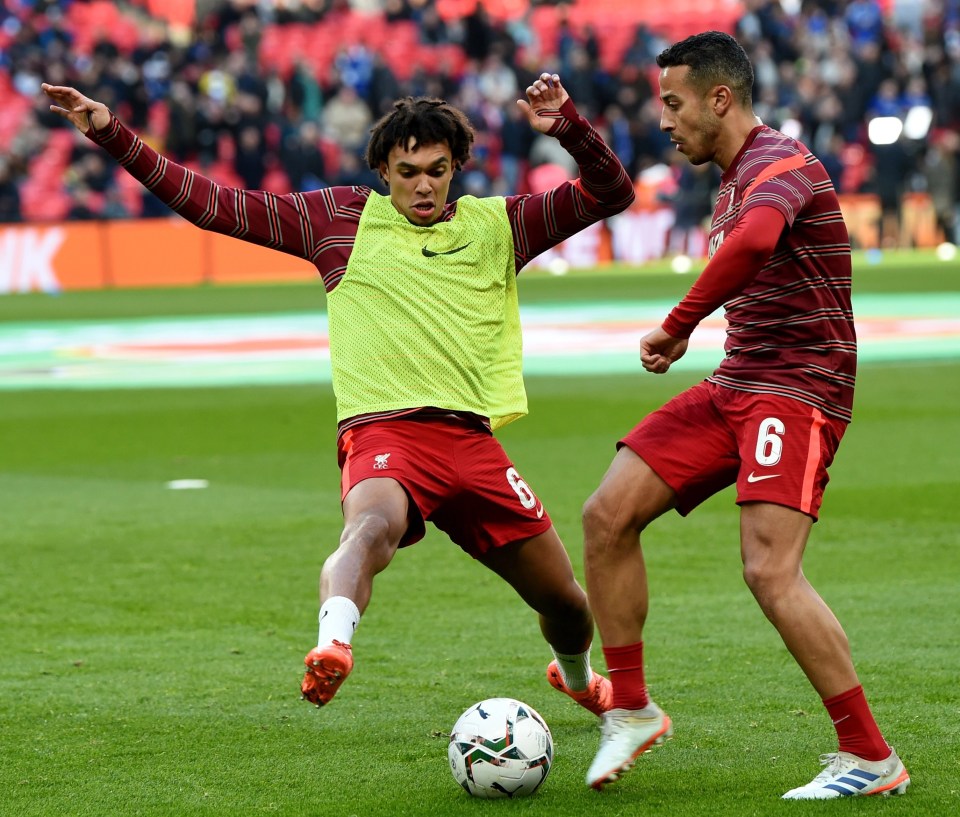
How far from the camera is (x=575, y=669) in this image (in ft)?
20.1

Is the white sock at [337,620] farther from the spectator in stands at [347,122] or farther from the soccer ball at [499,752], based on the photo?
the spectator in stands at [347,122]

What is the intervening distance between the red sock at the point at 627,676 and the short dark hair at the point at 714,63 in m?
1.71

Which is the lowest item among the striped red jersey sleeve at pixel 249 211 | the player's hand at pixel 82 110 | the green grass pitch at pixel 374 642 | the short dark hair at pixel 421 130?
the green grass pitch at pixel 374 642

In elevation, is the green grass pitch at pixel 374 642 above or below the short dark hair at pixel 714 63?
below

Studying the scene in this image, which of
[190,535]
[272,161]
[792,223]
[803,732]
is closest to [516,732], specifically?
[803,732]

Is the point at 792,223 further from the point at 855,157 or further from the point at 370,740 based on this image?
the point at 855,157

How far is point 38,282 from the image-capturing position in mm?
31828

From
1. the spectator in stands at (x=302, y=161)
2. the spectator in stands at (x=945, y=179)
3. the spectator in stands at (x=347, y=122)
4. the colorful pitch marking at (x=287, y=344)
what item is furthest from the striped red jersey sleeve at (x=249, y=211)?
the spectator in stands at (x=945, y=179)

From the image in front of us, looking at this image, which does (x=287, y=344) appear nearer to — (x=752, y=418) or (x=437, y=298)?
(x=437, y=298)

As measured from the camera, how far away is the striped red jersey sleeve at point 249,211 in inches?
237

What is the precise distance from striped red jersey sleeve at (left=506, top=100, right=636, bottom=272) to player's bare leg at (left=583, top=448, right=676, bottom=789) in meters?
0.92

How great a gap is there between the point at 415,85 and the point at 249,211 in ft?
103

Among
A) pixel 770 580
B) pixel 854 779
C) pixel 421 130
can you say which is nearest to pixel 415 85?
pixel 421 130

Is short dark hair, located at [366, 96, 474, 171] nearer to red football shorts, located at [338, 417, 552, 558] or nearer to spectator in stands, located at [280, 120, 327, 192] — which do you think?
red football shorts, located at [338, 417, 552, 558]
